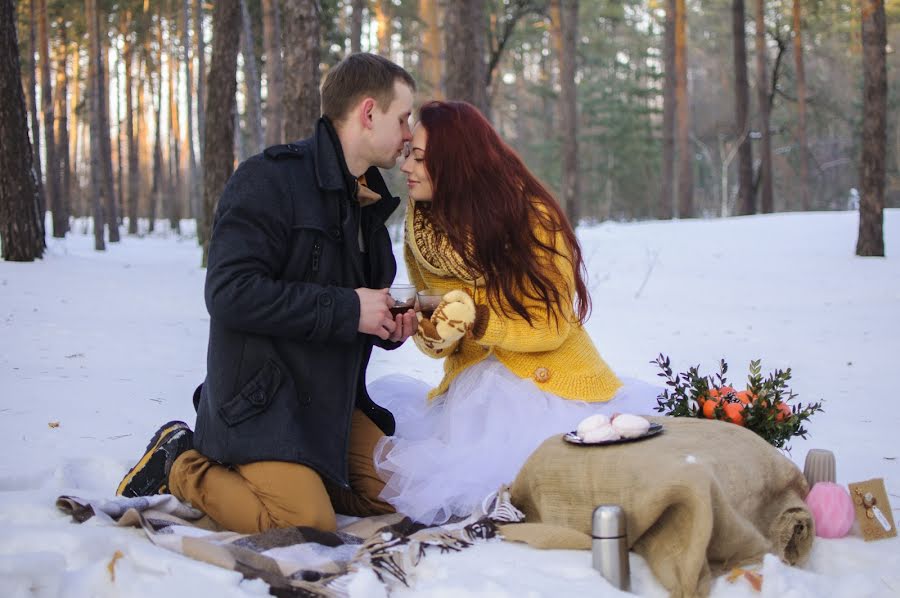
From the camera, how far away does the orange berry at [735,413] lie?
3.54 metres

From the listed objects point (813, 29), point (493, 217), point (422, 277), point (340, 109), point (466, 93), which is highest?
point (813, 29)

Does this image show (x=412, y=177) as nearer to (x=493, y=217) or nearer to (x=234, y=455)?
(x=493, y=217)

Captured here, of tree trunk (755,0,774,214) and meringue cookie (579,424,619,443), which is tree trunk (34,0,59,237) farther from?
meringue cookie (579,424,619,443)

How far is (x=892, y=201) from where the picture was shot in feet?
117

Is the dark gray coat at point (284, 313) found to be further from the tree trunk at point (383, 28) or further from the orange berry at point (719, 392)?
the tree trunk at point (383, 28)

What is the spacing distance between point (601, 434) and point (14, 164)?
366 inches

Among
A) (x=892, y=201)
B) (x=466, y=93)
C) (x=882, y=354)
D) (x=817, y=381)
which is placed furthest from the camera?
(x=892, y=201)

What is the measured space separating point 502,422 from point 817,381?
4008mm

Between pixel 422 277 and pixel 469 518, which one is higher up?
pixel 422 277

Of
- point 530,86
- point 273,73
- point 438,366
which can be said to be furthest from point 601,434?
point 530,86

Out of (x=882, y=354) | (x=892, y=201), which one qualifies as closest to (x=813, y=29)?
(x=892, y=201)

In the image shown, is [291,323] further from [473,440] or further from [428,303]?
[473,440]

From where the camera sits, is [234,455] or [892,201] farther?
[892,201]

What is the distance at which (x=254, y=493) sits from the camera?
3145 mm
